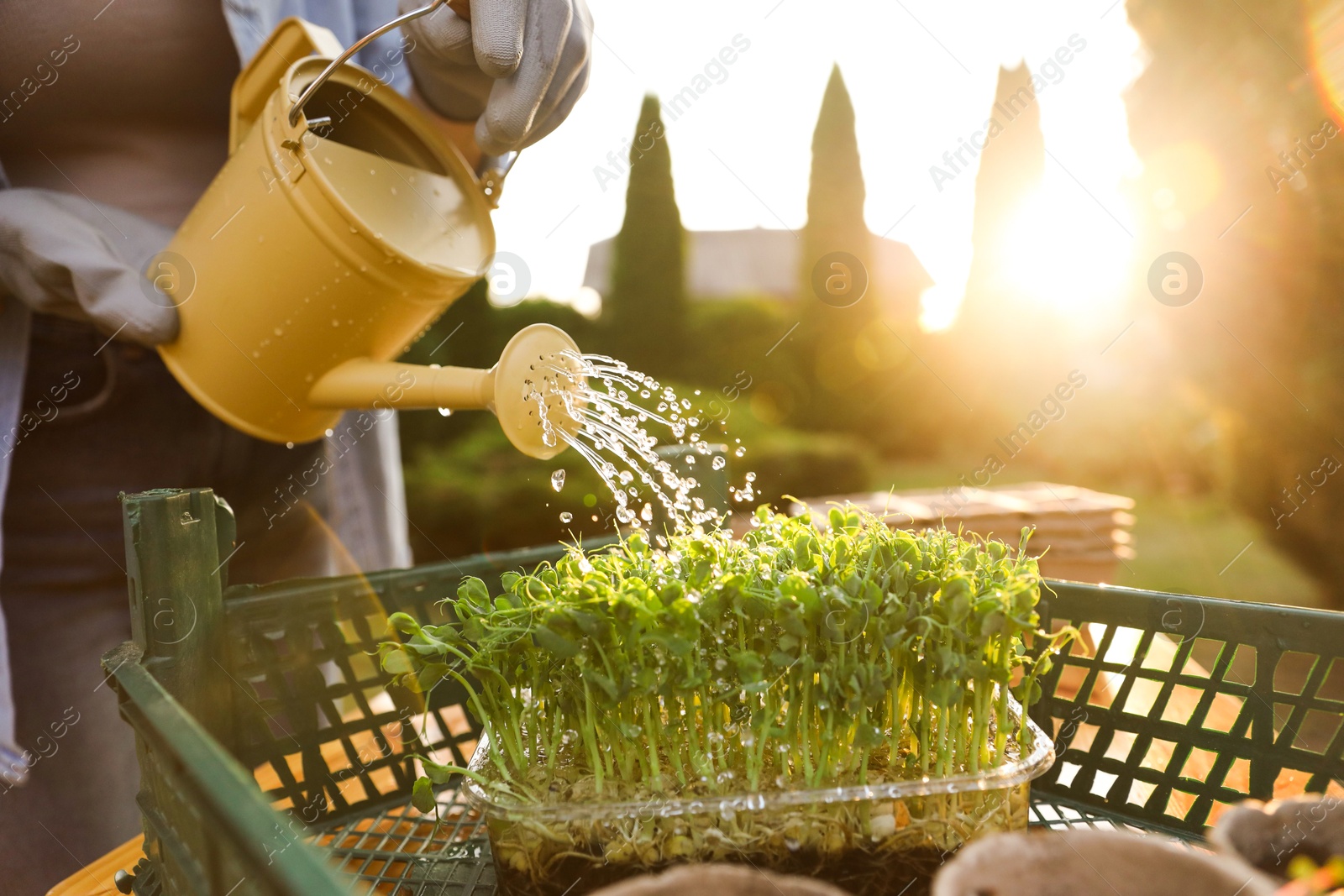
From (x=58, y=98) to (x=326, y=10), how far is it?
50 centimetres

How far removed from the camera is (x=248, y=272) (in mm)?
1045

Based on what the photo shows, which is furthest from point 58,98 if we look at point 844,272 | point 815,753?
point 844,272

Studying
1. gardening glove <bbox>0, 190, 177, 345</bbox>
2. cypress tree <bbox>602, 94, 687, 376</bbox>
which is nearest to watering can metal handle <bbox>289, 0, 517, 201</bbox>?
gardening glove <bbox>0, 190, 177, 345</bbox>

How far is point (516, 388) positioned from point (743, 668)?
0.39m

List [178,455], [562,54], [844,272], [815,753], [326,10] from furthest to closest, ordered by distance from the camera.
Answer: [844,272], [326,10], [178,455], [562,54], [815,753]

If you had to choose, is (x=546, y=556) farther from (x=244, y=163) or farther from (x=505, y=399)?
(x=244, y=163)

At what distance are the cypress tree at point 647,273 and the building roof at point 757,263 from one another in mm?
4724

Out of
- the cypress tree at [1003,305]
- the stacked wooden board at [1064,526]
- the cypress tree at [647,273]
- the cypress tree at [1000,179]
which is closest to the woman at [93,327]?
the stacked wooden board at [1064,526]

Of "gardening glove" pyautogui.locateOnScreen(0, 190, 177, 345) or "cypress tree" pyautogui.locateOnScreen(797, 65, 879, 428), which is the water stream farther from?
"cypress tree" pyautogui.locateOnScreen(797, 65, 879, 428)

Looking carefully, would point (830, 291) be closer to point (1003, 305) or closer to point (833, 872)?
point (1003, 305)

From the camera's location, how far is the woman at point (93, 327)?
1.10 m

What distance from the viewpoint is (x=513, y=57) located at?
96 cm

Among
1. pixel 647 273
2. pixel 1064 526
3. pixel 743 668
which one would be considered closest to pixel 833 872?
pixel 743 668

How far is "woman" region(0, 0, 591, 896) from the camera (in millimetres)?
1096
